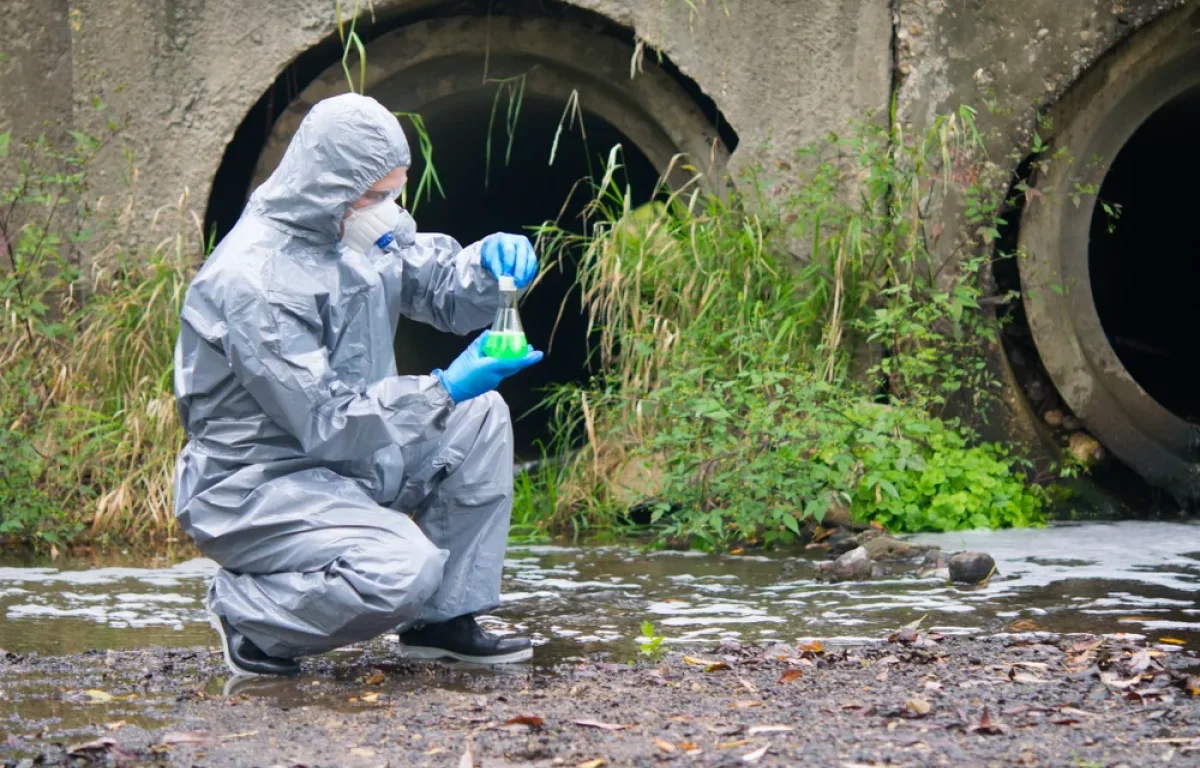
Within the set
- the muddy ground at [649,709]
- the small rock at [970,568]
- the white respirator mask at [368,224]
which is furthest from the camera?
the small rock at [970,568]

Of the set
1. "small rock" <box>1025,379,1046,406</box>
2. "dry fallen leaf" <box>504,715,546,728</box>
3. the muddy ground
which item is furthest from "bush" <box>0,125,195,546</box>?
"small rock" <box>1025,379,1046,406</box>

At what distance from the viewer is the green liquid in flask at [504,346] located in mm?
3457

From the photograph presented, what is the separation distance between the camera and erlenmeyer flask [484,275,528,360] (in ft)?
11.4

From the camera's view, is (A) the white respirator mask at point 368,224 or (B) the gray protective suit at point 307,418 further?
(A) the white respirator mask at point 368,224

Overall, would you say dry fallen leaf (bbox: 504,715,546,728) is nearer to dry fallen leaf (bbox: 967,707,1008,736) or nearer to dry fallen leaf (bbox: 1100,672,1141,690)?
dry fallen leaf (bbox: 967,707,1008,736)

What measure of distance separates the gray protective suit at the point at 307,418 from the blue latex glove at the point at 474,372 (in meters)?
0.04

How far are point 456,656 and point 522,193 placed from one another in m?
6.15

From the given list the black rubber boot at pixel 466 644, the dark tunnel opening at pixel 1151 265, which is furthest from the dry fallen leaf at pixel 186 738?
the dark tunnel opening at pixel 1151 265

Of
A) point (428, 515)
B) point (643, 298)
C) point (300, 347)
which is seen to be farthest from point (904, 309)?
point (300, 347)

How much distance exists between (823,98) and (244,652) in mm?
4085

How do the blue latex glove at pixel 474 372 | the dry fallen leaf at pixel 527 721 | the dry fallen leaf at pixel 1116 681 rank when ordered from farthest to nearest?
the blue latex glove at pixel 474 372, the dry fallen leaf at pixel 1116 681, the dry fallen leaf at pixel 527 721

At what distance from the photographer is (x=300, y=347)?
11.0 feet

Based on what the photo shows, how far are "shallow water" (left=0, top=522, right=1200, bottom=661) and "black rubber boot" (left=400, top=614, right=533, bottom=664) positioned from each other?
9cm

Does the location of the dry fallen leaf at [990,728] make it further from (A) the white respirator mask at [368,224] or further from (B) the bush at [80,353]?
(B) the bush at [80,353]
